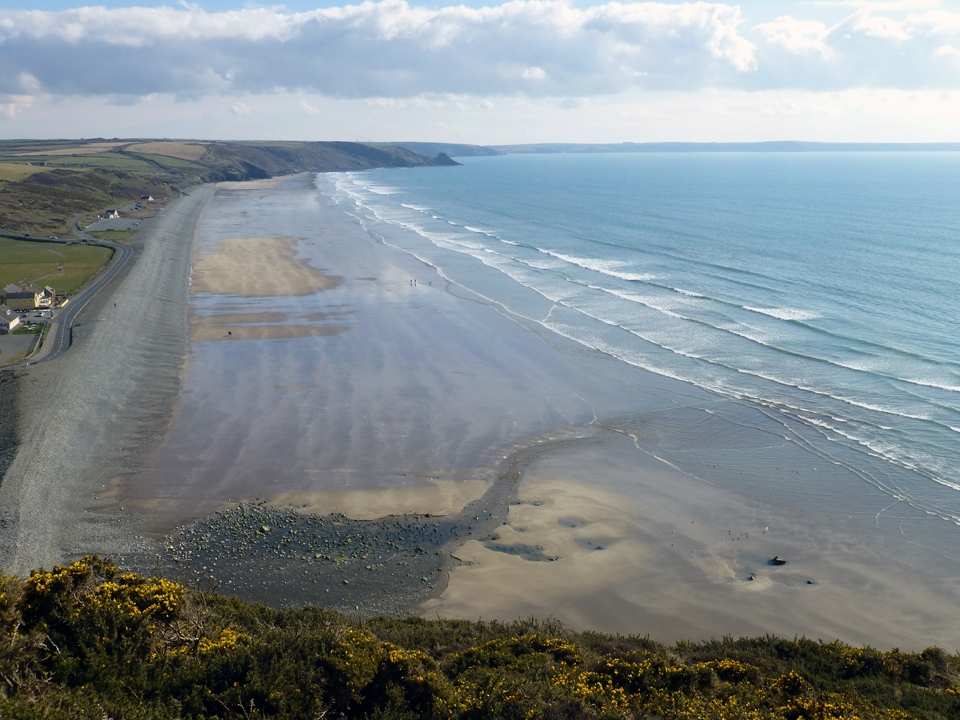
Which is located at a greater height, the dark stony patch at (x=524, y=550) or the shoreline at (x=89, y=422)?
the shoreline at (x=89, y=422)

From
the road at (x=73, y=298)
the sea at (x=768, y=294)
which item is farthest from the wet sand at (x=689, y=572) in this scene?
the road at (x=73, y=298)

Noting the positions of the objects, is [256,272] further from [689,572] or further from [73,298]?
[689,572]

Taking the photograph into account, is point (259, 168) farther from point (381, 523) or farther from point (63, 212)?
point (381, 523)

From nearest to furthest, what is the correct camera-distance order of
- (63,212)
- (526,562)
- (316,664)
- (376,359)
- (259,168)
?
(316,664) < (526,562) < (376,359) < (63,212) < (259,168)

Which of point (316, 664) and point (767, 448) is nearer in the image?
point (316, 664)

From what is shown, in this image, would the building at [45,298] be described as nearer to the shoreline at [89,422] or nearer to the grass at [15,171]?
the shoreline at [89,422]

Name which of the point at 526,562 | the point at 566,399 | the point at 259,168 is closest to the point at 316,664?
the point at 526,562

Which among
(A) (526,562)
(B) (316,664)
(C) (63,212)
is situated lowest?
(A) (526,562)

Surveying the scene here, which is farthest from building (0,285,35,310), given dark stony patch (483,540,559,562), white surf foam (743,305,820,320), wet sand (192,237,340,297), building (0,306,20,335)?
white surf foam (743,305,820,320)
